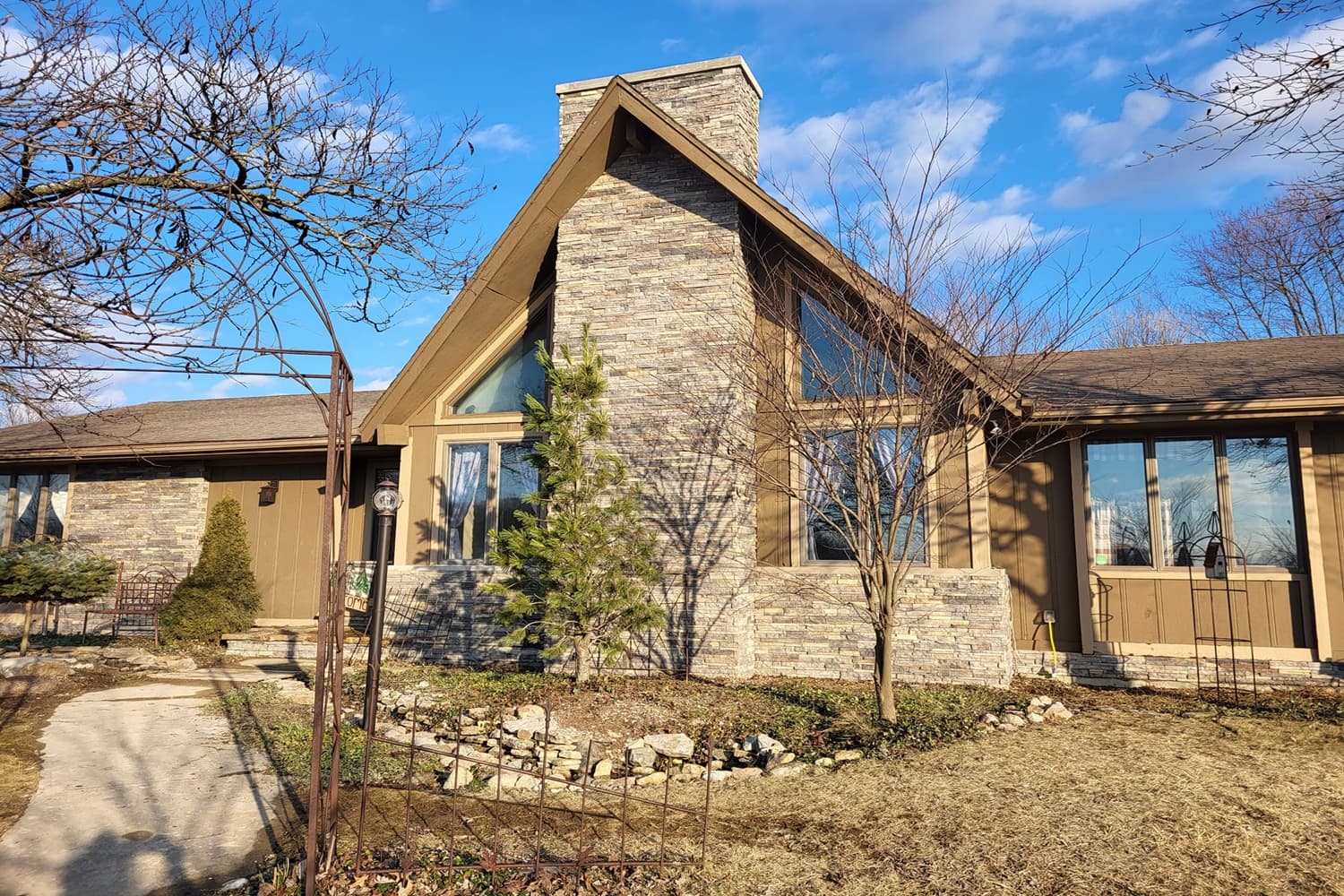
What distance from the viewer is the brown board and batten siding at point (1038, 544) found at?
1038 cm

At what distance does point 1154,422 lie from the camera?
9.88 metres

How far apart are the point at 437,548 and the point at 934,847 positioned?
8.52m

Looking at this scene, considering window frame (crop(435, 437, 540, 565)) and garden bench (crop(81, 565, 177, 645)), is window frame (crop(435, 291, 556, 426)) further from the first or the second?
garden bench (crop(81, 565, 177, 645))

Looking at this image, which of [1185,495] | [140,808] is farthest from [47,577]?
[1185,495]

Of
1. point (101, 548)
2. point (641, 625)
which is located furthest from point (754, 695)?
point (101, 548)

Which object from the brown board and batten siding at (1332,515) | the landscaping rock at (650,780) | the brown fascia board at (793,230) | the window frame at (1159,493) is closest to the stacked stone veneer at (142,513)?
the brown fascia board at (793,230)

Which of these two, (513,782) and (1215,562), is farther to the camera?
(1215,562)

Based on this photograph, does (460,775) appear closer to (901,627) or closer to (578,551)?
(578,551)

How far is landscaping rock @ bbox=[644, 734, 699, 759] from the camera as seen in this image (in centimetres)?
744

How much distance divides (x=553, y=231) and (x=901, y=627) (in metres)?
6.29

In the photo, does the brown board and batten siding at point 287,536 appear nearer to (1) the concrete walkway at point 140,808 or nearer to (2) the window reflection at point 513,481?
(2) the window reflection at point 513,481

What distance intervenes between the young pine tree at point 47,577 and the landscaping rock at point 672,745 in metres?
7.76

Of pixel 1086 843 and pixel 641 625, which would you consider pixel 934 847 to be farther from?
pixel 641 625

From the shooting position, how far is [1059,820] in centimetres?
541
